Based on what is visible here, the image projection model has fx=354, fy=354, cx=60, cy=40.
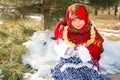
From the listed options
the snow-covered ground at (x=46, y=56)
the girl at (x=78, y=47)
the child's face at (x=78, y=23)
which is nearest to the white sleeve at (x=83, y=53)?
the girl at (x=78, y=47)

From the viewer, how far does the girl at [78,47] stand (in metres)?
3.74

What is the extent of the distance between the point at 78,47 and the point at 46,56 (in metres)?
1.55

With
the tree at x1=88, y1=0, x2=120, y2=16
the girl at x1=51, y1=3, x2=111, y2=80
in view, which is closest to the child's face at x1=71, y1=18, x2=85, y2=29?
the girl at x1=51, y1=3, x2=111, y2=80

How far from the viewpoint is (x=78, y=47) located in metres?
3.73

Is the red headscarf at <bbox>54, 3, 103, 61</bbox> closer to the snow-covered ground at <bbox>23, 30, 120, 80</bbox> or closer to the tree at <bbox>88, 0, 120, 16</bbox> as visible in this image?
the snow-covered ground at <bbox>23, 30, 120, 80</bbox>

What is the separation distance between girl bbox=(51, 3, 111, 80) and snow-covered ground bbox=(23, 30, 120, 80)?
0.86 m

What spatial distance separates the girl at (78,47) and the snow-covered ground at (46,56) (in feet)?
2.83

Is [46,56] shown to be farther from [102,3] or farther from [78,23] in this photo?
[78,23]

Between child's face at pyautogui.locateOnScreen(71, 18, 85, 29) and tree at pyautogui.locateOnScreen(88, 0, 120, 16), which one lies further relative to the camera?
tree at pyautogui.locateOnScreen(88, 0, 120, 16)

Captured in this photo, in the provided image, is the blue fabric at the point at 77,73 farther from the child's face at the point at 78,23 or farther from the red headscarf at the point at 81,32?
the child's face at the point at 78,23

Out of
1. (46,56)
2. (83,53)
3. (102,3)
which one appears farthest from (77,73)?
(102,3)

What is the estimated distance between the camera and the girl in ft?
12.3

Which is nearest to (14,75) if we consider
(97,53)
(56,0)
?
(97,53)

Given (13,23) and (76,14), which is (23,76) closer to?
(76,14)
